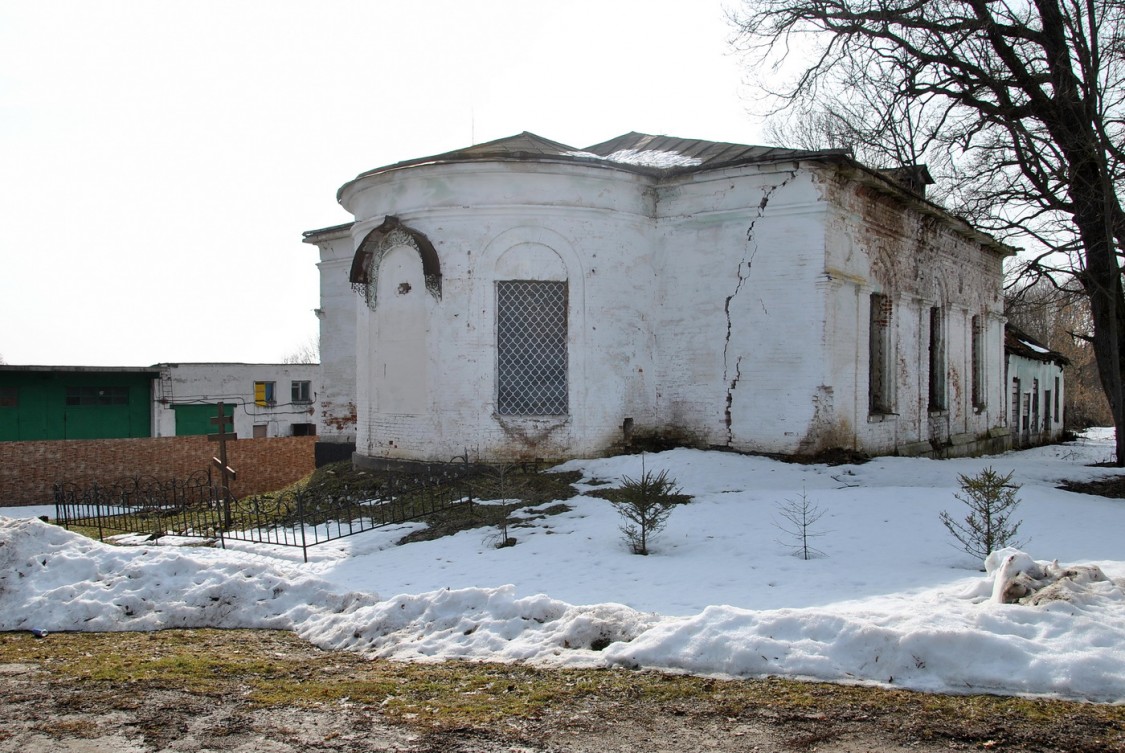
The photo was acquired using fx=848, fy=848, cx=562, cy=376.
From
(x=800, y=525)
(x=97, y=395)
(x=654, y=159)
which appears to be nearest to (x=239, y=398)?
(x=97, y=395)

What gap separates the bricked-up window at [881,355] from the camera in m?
15.2

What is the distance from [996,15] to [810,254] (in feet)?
19.4

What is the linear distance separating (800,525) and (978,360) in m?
13.8

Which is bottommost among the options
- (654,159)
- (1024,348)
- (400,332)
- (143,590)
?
(143,590)

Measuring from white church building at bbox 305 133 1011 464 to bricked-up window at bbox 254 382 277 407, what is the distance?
67.8ft

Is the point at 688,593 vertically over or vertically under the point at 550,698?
over

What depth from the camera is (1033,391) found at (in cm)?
2508

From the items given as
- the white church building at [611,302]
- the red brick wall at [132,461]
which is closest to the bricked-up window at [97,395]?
the red brick wall at [132,461]

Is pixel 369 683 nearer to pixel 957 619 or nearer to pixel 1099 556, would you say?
pixel 957 619

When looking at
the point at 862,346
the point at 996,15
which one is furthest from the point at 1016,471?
the point at 996,15

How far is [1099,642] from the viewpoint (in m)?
4.95

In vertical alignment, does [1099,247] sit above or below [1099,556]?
above

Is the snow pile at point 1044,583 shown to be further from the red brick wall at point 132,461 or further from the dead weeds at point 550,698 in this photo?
the red brick wall at point 132,461

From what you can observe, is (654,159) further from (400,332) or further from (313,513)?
(313,513)
